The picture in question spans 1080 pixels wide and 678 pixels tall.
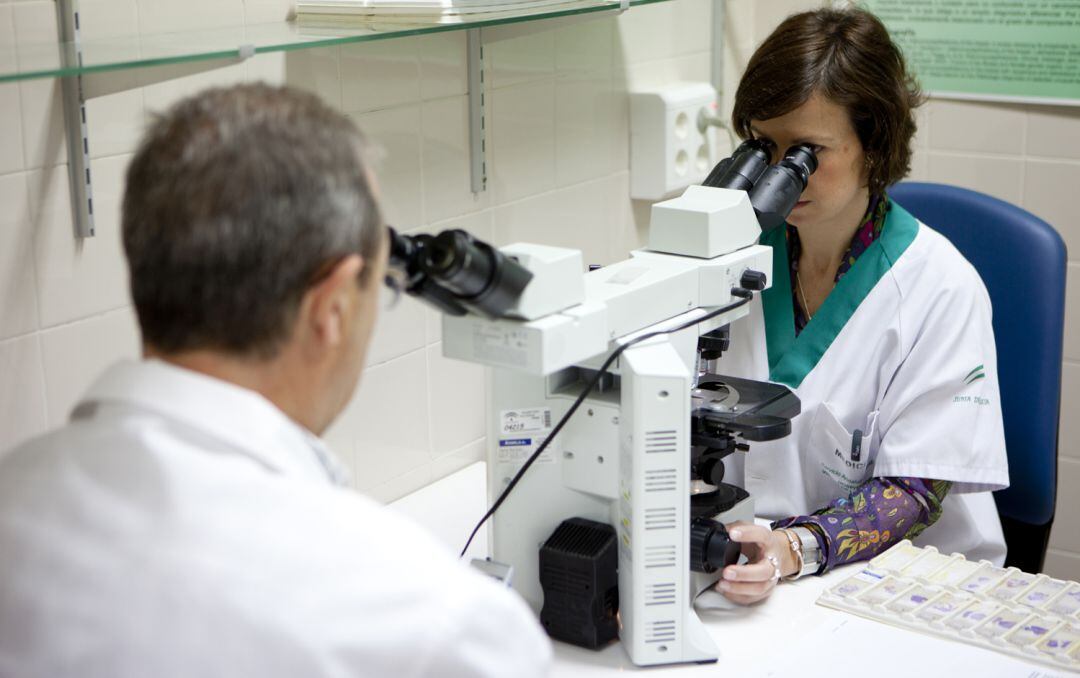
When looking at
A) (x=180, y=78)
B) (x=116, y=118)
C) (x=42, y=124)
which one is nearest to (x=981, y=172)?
(x=180, y=78)

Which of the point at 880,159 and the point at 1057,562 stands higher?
the point at 880,159

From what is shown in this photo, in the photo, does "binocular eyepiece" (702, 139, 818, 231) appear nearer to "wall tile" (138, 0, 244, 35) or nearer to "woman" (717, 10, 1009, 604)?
"woman" (717, 10, 1009, 604)

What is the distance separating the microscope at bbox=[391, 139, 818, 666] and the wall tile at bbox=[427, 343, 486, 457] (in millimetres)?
606

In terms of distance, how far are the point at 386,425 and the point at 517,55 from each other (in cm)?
71

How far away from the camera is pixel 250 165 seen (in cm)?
89

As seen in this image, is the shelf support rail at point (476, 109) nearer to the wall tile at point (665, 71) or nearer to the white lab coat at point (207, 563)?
the wall tile at point (665, 71)

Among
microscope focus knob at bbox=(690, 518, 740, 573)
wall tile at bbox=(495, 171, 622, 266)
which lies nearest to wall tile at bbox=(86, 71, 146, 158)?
wall tile at bbox=(495, 171, 622, 266)

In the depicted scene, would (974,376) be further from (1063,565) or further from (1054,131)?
(1063,565)

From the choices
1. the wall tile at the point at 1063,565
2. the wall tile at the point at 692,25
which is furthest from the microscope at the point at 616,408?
the wall tile at the point at 1063,565

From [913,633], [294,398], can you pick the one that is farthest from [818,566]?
[294,398]

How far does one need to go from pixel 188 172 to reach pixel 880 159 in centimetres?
131

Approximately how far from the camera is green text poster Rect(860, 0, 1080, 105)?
2.59 metres

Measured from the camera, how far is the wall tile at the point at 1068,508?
277cm

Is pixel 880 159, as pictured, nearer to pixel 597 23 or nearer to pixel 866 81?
pixel 866 81
